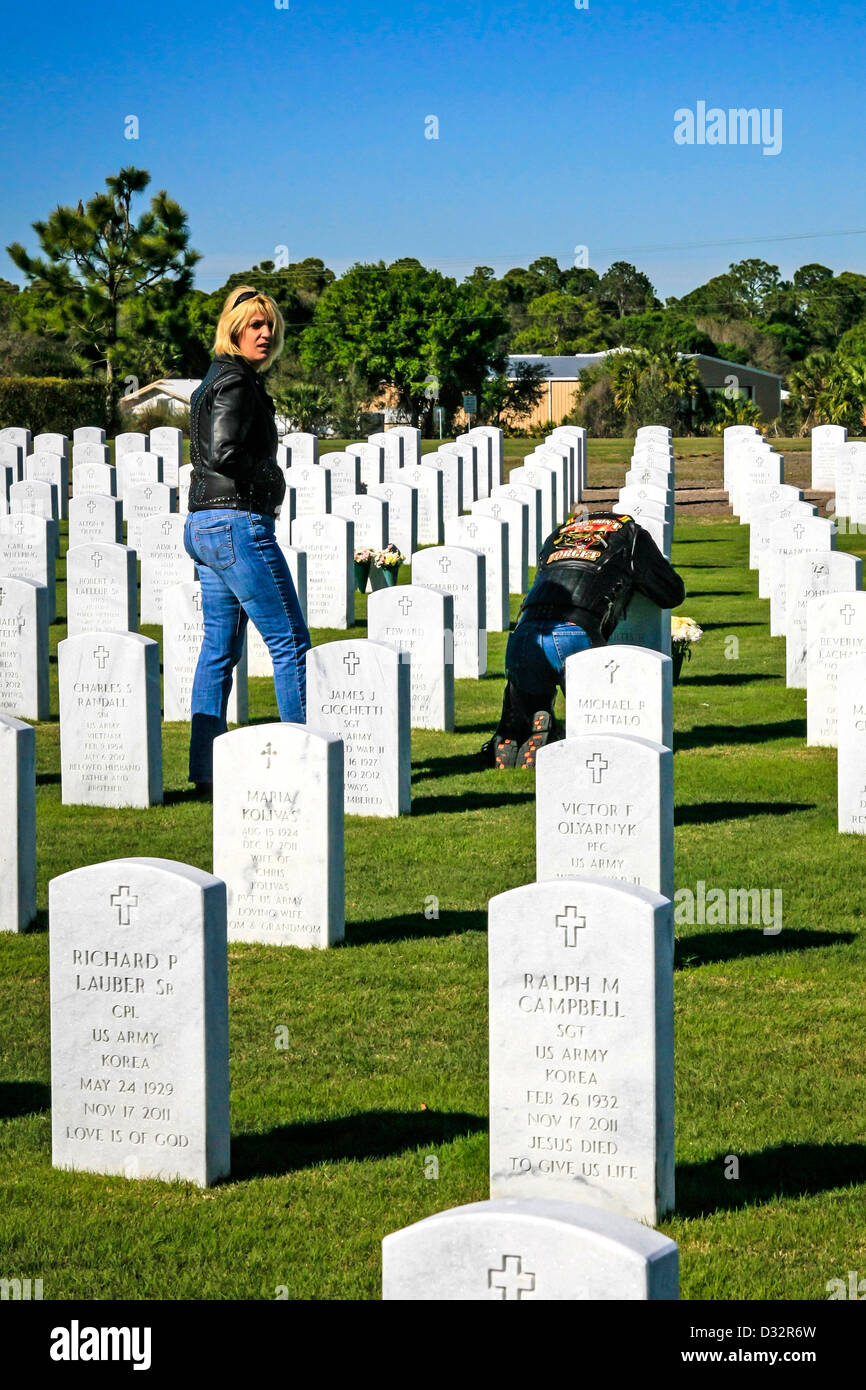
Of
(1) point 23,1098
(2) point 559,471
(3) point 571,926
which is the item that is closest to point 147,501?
(2) point 559,471

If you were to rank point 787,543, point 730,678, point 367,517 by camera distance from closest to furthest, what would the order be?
point 730,678 → point 787,543 → point 367,517

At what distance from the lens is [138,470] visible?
2536 cm

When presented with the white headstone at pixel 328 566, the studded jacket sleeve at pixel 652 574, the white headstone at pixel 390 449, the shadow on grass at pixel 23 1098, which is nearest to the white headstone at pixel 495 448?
the white headstone at pixel 390 449

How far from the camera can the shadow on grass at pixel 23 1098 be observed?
5.73m

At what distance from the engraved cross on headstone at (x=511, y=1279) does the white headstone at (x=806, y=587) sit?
1089 centimetres

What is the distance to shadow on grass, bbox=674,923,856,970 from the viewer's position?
7.30 m

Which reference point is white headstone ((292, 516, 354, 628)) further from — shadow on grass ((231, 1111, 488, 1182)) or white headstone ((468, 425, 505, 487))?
white headstone ((468, 425, 505, 487))

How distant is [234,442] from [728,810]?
3.41 metres

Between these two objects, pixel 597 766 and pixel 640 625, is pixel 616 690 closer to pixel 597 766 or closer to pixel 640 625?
pixel 597 766

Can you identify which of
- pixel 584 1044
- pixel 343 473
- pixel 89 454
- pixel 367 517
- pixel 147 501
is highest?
pixel 89 454

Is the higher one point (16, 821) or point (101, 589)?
point (101, 589)

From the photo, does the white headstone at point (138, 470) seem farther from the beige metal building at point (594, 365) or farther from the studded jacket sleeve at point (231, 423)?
the beige metal building at point (594, 365)
